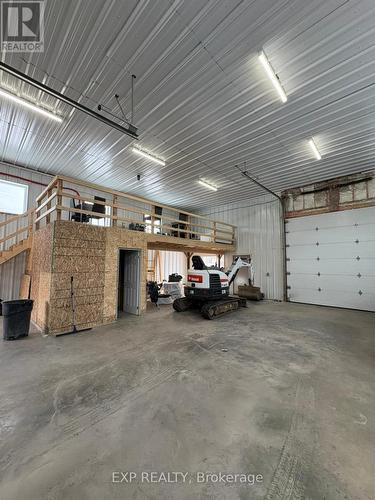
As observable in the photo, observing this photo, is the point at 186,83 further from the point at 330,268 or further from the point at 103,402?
the point at 330,268

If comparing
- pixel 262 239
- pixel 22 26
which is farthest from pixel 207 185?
pixel 22 26

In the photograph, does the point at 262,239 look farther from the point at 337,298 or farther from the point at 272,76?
the point at 272,76

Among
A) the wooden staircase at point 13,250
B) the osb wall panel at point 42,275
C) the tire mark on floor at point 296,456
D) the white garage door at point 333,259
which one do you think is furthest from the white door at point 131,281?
the white garage door at point 333,259

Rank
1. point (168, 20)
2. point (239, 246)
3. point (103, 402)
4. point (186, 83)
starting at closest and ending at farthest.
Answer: point (103, 402), point (168, 20), point (186, 83), point (239, 246)

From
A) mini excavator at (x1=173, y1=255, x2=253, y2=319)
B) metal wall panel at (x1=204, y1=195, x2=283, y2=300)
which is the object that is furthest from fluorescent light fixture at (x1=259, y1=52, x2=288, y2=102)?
metal wall panel at (x1=204, y1=195, x2=283, y2=300)

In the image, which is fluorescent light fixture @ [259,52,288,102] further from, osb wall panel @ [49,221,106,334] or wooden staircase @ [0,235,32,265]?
wooden staircase @ [0,235,32,265]

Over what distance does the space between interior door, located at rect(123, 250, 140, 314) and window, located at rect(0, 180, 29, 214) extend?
173 inches

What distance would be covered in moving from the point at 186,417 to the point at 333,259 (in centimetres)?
848

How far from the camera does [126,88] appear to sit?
14.0 ft

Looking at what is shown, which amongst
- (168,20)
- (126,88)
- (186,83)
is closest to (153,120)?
(126,88)

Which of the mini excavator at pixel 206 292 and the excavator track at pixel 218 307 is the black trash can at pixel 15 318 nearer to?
the mini excavator at pixel 206 292

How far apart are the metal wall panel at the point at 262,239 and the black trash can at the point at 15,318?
353 inches

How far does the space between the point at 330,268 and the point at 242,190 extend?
16.1ft

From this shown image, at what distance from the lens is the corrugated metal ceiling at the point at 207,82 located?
3.04m
